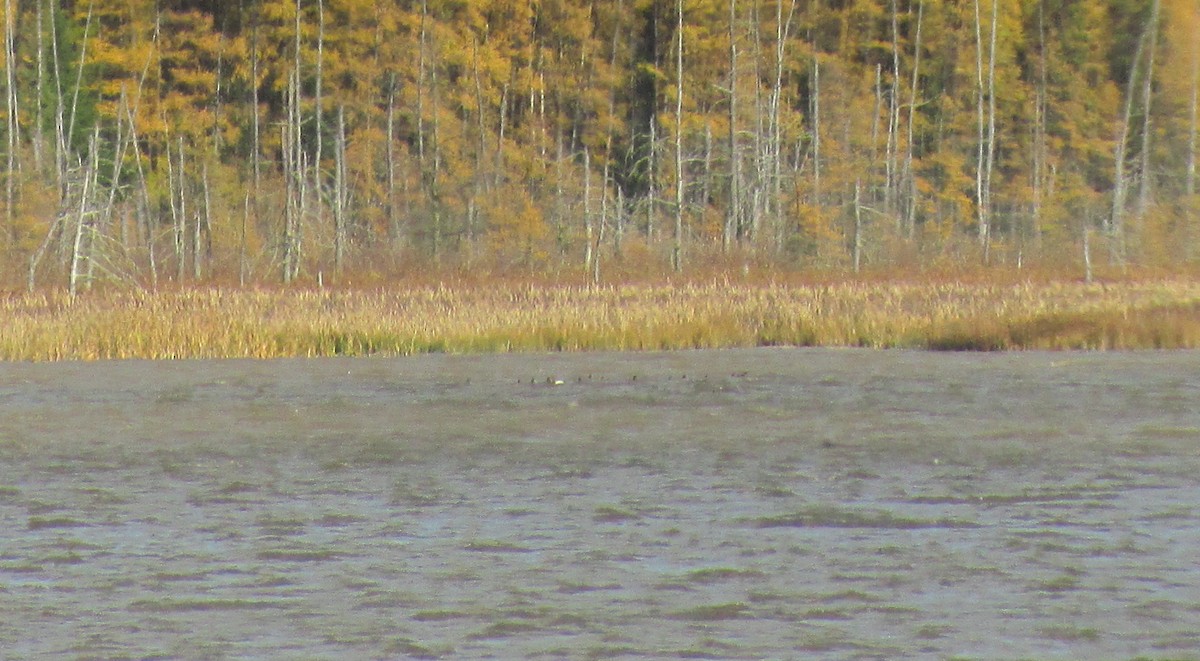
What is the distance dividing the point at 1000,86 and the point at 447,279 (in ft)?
67.5

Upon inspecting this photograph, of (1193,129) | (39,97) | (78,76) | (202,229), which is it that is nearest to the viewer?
(78,76)

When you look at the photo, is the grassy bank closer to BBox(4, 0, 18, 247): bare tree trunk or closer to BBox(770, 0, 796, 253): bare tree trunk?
BBox(4, 0, 18, 247): bare tree trunk

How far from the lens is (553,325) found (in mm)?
22250

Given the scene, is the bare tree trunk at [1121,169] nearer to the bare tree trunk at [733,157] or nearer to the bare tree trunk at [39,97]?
the bare tree trunk at [733,157]

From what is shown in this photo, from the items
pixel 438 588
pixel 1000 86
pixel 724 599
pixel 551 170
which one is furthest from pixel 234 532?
pixel 1000 86

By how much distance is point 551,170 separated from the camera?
43.7m

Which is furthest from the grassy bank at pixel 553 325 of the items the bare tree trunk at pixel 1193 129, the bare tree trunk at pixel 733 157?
the bare tree trunk at pixel 1193 129

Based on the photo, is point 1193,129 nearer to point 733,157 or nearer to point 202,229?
point 733,157

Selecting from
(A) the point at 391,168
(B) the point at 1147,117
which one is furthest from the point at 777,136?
(B) the point at 1147,117

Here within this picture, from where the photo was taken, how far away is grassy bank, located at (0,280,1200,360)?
69.5 ft

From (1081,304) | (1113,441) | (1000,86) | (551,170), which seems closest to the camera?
(1113,441)

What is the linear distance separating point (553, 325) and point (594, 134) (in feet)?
81.1

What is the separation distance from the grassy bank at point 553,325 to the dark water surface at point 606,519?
3122 millimetres

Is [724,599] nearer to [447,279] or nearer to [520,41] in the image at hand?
[447,279]
